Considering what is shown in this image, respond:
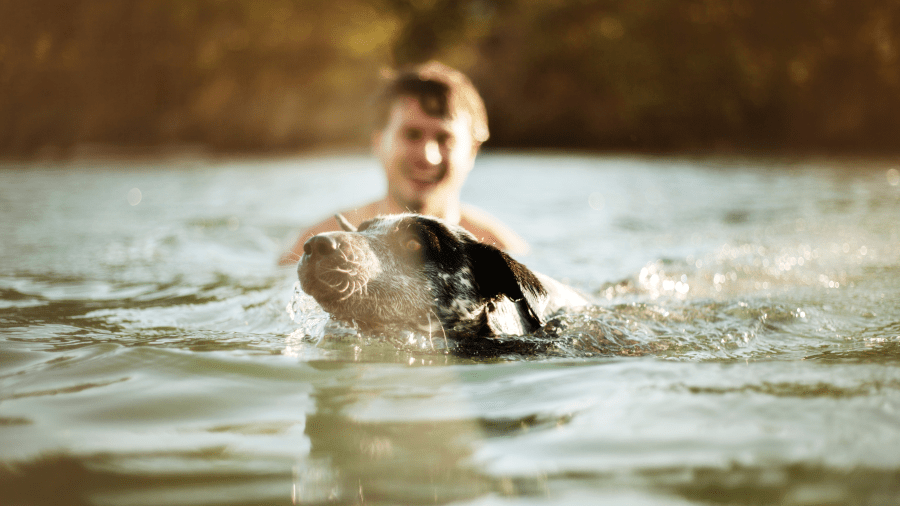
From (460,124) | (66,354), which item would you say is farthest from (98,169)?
(66,354)

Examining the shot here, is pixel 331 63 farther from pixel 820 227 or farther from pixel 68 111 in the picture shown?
pixel 820 227

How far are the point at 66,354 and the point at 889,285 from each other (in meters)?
4.86

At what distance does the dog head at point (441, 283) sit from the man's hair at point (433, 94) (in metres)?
2.01

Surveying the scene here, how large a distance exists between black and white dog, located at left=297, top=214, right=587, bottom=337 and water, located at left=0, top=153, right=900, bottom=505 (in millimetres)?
149

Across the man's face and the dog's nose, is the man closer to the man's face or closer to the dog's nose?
the man's face

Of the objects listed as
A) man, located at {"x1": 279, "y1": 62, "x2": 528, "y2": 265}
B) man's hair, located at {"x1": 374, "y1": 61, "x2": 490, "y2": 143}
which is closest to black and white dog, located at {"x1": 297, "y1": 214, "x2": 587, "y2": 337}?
man, located at {"x1": 279, "y1": 62, "x2": 528, "y2": 265}

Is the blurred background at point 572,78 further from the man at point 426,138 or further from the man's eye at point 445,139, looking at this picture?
the man's eye at point 445,139

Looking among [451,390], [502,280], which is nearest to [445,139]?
[502,280]

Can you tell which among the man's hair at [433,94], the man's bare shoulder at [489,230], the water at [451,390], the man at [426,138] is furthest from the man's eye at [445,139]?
the water at [451,390]

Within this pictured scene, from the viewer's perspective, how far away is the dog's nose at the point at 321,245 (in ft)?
9.21

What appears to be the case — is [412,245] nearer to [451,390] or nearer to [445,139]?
[451,390]

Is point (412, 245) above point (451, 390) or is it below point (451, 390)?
above

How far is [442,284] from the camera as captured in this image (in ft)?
10.8

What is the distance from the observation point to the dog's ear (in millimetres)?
3229
